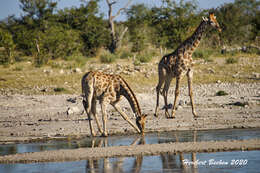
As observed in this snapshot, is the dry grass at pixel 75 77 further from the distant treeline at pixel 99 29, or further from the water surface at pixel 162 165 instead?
the water surface at pixel 162 165

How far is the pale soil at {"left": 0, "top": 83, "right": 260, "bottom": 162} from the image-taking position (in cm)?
1220

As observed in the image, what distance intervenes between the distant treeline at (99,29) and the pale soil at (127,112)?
10.8 metres

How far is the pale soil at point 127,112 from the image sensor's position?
12.2 m

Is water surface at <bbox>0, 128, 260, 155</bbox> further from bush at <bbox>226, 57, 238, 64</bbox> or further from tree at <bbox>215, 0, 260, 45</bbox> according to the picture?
tree at <bbox>215, 0, 260, 45</bbox>

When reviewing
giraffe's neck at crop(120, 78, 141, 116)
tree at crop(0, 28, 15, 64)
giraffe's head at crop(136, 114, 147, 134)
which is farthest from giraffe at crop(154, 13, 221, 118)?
tree at crop(0, 28, 15, 64)

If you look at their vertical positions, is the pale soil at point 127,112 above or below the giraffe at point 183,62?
below

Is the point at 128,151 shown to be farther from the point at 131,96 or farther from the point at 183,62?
the point at 183,62

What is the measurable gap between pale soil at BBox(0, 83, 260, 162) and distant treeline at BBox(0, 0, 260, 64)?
35.5 feet

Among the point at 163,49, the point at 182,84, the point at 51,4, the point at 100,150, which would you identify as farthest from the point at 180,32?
the point at 100,150

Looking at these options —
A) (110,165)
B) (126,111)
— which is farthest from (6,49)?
(110,165)

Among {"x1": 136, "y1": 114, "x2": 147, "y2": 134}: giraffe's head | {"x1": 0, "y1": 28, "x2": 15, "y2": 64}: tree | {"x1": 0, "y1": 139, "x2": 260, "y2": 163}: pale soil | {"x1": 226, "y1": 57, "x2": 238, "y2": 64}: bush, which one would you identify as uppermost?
{"x1": 0, "y1": 28, "x2": 15, "y2": 64}: tree

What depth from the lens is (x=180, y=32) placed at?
3494 cm

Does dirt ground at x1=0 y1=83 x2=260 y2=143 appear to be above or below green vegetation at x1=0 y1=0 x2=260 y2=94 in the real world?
below

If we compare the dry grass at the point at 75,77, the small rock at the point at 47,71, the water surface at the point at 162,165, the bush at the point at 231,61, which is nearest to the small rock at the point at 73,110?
the dry grass at the point at 75,77
